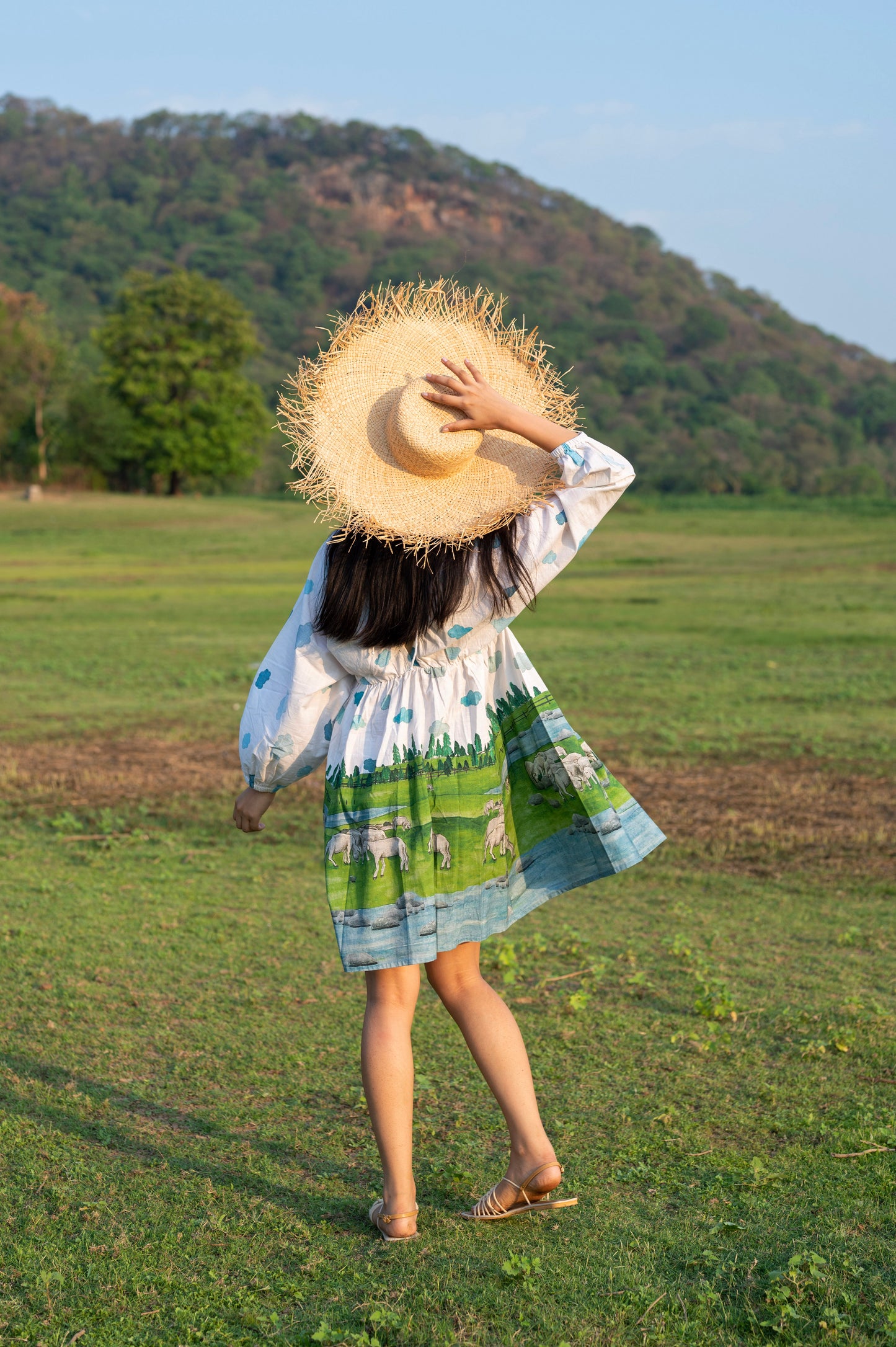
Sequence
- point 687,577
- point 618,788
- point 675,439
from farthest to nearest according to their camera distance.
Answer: point 675,439 < point 687,577 < point 618,788

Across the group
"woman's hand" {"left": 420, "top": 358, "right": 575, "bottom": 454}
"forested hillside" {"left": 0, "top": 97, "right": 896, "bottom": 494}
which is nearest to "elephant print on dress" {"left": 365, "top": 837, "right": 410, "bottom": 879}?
"woman's hand" {"left": 420, "top": 358, "right": 575, "bottom": 454}

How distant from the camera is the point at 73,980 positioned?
4602mm

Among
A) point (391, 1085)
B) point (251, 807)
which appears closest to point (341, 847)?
point (251, 807)

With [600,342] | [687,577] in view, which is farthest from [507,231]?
[687,577]

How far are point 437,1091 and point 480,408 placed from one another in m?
2.07

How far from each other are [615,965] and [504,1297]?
2.38 meters

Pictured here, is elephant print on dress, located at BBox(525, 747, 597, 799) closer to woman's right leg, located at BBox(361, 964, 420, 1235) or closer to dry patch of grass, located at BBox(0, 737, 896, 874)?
woman's right leg, located at BBox(361, 964, 420, 1235)

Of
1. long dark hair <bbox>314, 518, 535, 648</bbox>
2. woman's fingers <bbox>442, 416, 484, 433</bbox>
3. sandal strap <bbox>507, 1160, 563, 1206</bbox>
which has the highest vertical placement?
woman's fingers <bbox>442, 416, 484, 433</bbox>

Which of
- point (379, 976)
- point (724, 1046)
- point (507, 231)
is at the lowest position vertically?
point (724, 1046)

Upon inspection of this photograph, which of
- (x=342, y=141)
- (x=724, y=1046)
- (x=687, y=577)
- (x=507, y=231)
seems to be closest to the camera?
(x=724, y=1046)

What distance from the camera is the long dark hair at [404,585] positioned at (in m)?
2.83

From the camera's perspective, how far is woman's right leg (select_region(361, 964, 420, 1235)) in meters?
2.79

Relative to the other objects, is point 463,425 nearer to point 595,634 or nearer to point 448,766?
point 448,766

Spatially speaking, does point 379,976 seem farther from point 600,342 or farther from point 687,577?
point 600,342
